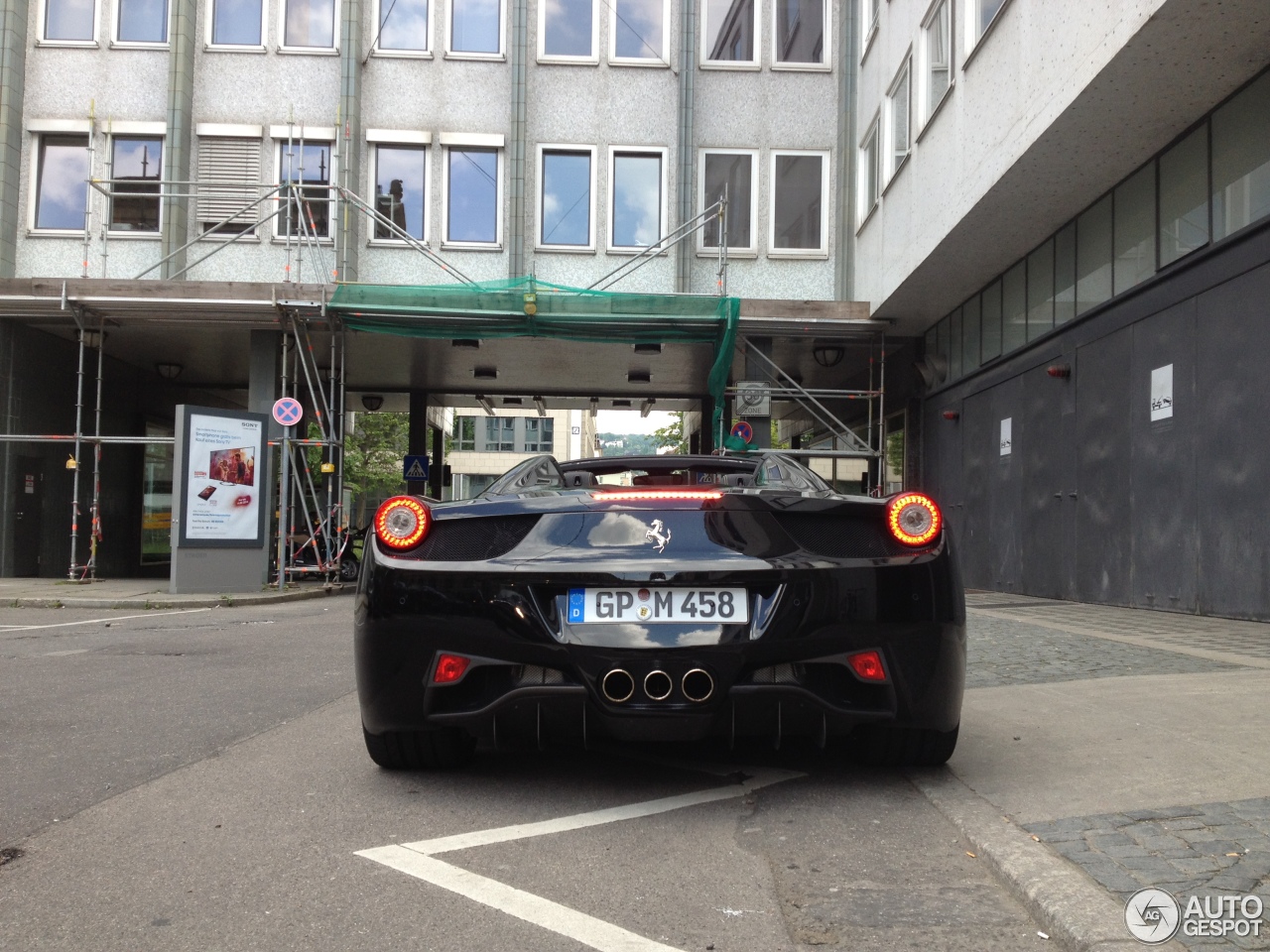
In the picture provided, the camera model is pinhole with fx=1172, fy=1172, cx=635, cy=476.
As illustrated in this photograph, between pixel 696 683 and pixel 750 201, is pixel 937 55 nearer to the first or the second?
pixel 750 201

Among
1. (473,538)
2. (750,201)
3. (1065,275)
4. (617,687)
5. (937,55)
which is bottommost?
(617,687)

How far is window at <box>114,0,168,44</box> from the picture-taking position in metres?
21.1

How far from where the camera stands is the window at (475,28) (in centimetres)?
2138

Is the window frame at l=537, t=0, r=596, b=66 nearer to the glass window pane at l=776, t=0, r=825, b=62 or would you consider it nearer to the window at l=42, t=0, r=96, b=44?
the glass window pane at l=776, t=0, r=825, b=62

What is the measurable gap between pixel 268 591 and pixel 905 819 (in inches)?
515

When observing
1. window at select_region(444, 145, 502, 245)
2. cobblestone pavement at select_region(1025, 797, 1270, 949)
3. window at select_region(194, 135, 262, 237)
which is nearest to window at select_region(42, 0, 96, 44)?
window at select_region(194, 135, 262, 237)

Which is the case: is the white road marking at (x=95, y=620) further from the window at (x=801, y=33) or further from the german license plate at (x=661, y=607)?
the window at (x=801, y=33)

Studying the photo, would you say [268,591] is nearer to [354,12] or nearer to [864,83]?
[354,12]

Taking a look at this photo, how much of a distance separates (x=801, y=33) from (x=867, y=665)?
20211 millimetres

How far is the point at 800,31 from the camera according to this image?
21.7 meters

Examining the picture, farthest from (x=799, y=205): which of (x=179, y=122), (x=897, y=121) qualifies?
(x=179, y=122)

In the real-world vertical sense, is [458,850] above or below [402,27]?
below

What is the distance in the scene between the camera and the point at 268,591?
50.7 feet

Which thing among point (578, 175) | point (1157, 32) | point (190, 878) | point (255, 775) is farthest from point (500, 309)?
point (190, 878)
